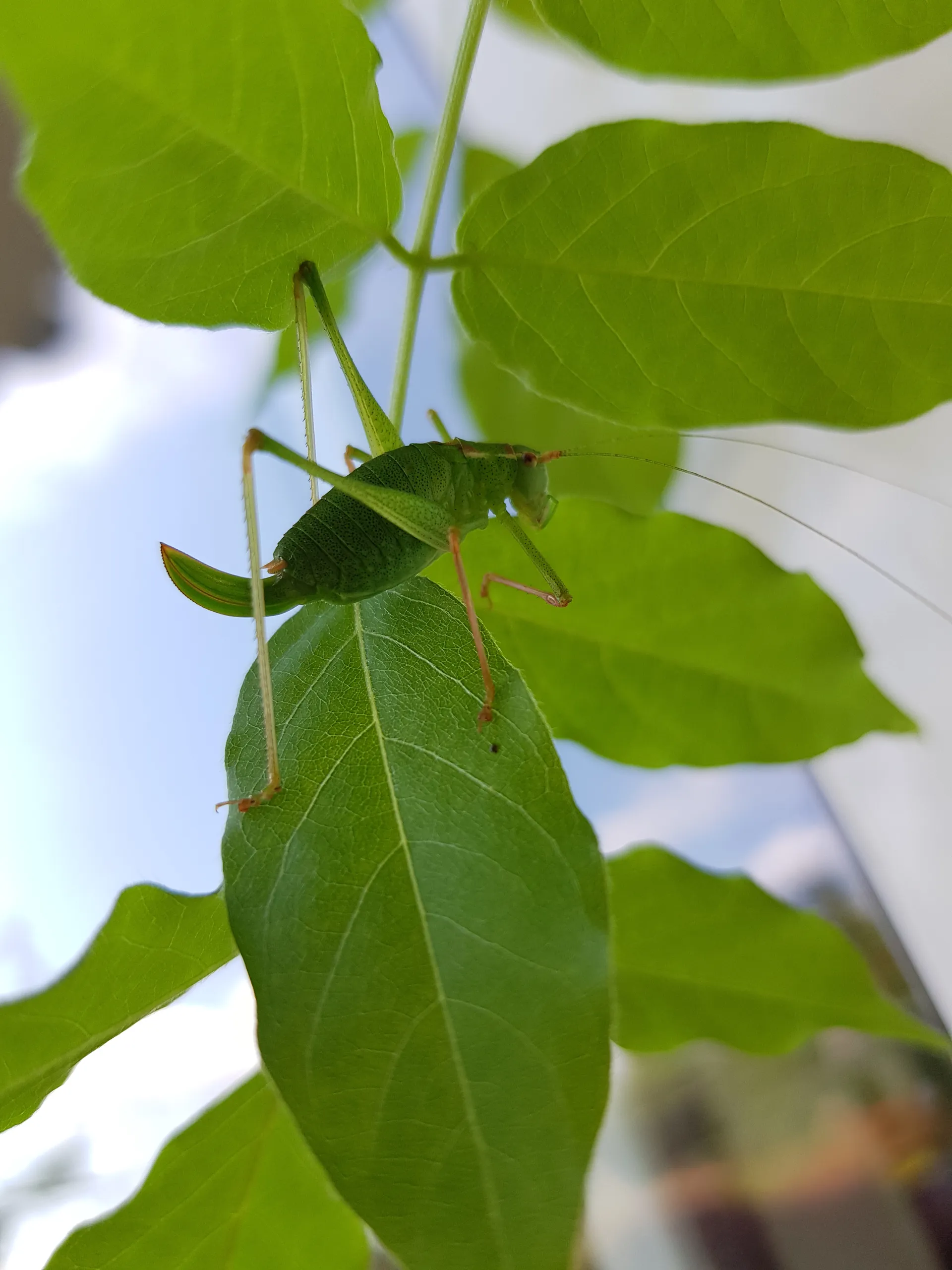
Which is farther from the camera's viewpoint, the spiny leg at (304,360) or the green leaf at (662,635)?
the green leaf at (662,635)

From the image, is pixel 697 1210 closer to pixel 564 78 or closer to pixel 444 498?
pixel 444 498

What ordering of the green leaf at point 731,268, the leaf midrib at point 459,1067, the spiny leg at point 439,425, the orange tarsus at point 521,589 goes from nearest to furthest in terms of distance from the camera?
the leaf midrib at point 459,1067 < the green leaf at point 731,268 < the orange tarsus at point 521,589 < the spiny leg at point 439,425

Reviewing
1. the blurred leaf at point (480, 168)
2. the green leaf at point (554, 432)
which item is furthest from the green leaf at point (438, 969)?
the blurred leaf at point (480, 168)

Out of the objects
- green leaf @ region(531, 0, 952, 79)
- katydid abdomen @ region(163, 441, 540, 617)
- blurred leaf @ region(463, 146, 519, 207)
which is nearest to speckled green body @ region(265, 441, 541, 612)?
katydid abdomen @ region(163, 441, 540, 617)

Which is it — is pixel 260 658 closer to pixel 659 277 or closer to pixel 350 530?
pixel 350 530

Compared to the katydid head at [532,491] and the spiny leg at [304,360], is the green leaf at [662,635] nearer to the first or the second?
the katydid head at [532,491]

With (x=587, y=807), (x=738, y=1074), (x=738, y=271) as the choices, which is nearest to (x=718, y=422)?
(x=738, y=271)
